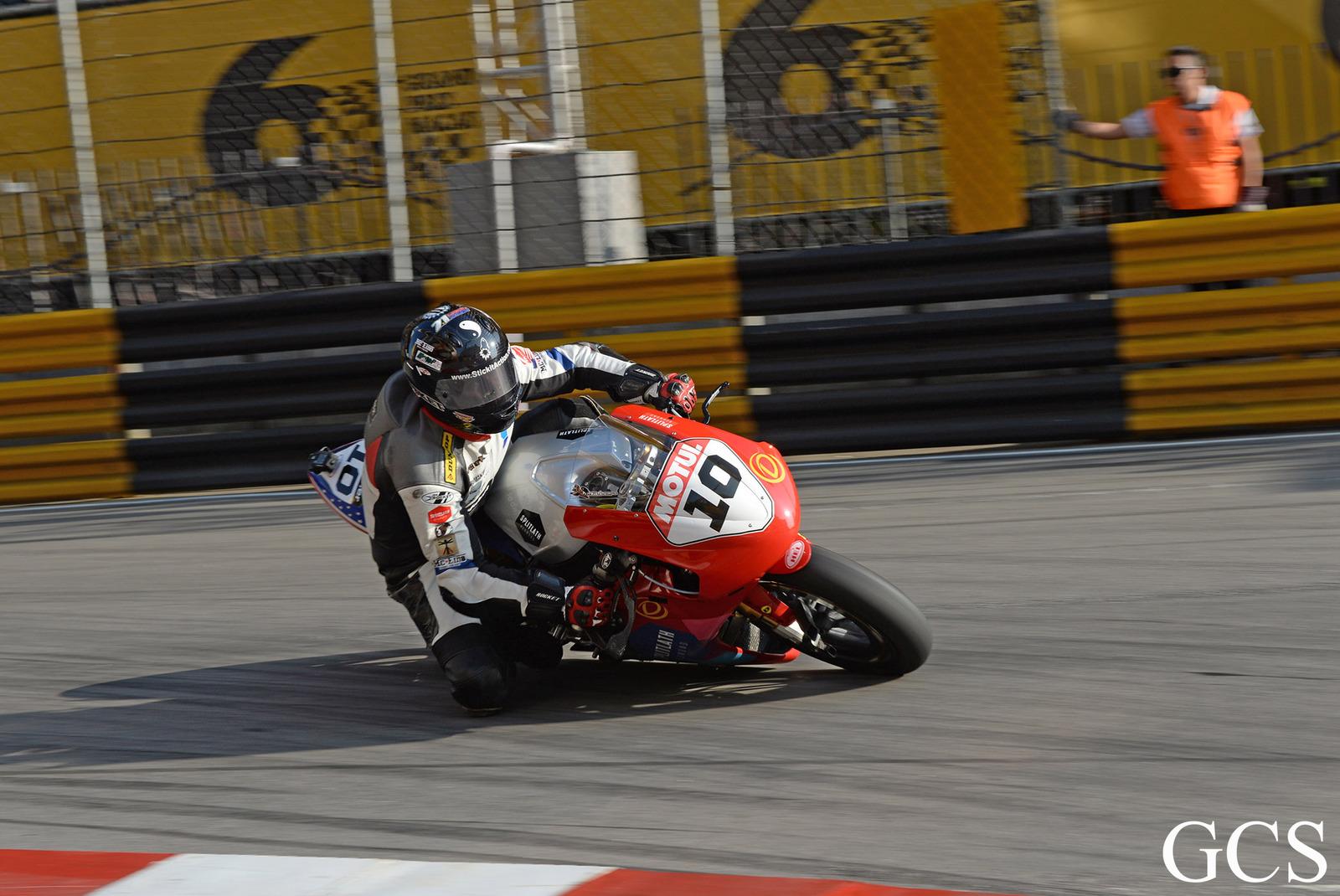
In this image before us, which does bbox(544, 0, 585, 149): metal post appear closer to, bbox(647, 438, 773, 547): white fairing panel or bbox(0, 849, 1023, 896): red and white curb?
bbox(647, 438, 773, 547): white fairing panel

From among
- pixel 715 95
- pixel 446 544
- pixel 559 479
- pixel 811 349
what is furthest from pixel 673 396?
pixel 715 95

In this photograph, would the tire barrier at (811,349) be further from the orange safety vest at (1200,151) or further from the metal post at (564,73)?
the metal post at (564,73)

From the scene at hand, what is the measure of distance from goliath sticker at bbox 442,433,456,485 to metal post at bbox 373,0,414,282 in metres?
4.29

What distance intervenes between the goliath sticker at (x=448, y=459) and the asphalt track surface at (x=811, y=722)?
0.75 metres

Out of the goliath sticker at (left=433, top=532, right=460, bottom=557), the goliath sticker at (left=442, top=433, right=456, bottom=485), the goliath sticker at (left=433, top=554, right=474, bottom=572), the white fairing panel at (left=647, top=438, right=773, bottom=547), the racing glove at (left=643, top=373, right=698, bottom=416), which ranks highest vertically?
the racing glove at (left=643, top=373, right=698, bottom=416)

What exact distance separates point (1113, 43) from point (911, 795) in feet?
21.7

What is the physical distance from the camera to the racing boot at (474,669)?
4.23 m

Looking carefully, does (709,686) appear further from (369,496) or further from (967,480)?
(967,480)

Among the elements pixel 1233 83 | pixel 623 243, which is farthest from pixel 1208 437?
pixel 623 243

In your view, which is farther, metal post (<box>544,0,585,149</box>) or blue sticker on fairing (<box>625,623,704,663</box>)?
metal post (<box>544,0,585,149</box>)

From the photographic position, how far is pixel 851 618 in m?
4.04

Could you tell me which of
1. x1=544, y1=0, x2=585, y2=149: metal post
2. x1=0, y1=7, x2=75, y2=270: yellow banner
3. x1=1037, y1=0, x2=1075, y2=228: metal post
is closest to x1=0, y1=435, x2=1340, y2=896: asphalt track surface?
x1=1037, y1=0, x2=1075, y2=228: metal post

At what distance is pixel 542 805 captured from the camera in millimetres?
3527

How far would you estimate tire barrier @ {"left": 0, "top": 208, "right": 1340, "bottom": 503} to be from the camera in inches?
296
